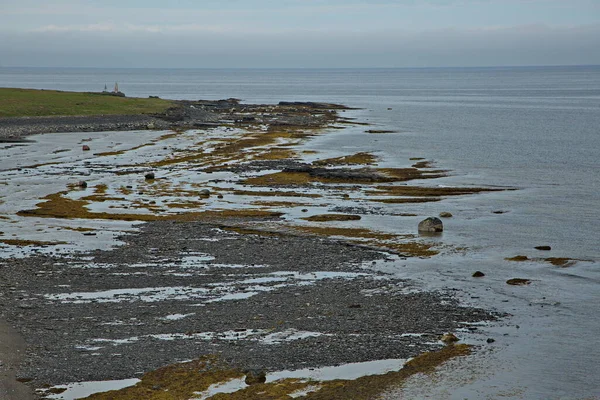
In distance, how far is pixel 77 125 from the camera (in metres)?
99.7

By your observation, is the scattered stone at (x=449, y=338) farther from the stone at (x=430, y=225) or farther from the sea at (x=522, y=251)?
the stone at (x=430, y=225)

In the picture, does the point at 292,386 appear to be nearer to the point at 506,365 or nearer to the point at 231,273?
the point at 506,365

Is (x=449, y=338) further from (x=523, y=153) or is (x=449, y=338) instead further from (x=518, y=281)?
(x=523, y=153)

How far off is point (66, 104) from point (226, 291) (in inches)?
3880

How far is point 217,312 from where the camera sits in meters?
23.5

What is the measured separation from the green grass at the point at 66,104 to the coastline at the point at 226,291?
202 feet

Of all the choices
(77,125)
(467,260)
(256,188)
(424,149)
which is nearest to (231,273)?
(467,260)

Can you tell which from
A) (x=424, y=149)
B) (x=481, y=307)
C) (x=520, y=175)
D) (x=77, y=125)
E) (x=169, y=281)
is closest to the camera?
(x=481, y=307)

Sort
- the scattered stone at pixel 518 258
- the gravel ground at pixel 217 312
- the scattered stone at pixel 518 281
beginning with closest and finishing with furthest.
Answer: the gravel ground at pixel 217 312
the scattered stone at pixel 518 281
the scattered stone at pixel 518 258

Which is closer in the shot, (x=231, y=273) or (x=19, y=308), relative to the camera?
(x=19, y=308)

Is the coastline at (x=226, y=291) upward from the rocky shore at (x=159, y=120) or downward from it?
downward

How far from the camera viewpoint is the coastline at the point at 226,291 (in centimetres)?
2012

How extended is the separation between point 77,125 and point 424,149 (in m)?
45.7

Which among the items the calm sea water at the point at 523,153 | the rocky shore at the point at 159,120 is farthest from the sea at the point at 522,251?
the rocky shore at the point at 159,120
